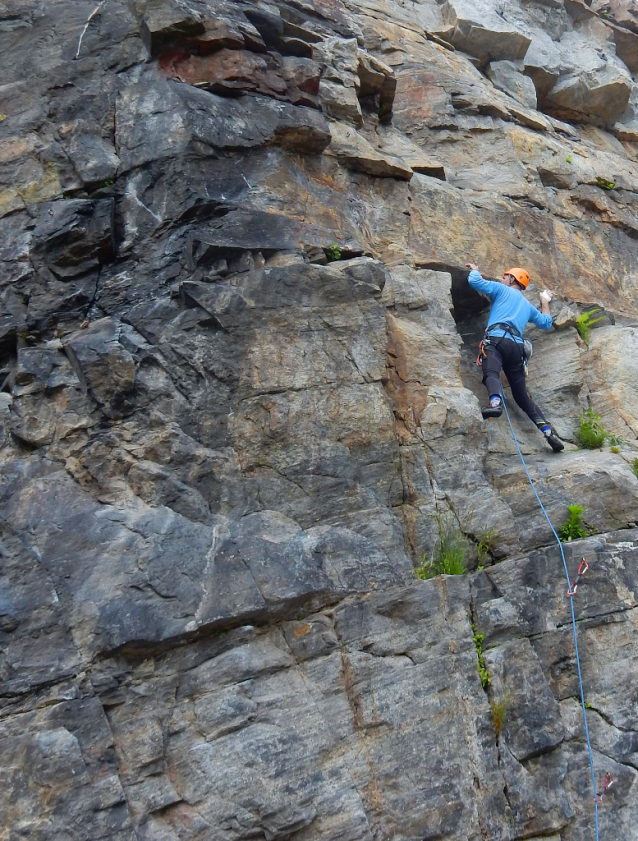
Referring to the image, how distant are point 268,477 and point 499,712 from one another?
2.59 m

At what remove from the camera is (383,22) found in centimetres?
1214

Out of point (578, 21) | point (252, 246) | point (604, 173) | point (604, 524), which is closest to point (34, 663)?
point (252, 246)

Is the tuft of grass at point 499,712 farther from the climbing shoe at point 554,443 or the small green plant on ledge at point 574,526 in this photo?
the climbing shoe at point 554,443

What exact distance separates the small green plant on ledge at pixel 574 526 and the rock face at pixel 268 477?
148 millimetres

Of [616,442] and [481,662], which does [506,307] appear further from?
[481,662]

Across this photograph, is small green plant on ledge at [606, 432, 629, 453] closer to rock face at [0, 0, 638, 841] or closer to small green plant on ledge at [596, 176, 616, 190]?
rock face at [0, 0, 638, 841]

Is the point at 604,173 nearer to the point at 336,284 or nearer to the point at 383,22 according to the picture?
the point at 383,22

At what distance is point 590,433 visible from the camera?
8.30 meters

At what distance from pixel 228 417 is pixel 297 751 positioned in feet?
8.72

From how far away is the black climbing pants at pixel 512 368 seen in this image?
26.8 feet

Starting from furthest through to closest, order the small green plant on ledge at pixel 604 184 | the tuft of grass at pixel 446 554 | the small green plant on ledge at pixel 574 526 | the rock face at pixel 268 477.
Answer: the small green plant on ledge at pixel 604 184 → the small green plant on ledge at pixel 574 526 → the tuft of grass at pixel 446 554 → the rock face at pixel 268 477

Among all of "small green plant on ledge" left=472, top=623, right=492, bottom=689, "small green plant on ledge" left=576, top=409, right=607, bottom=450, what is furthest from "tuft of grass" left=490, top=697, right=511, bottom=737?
"small green plant on ledge" left=576, top=409, right=607, bottom=450

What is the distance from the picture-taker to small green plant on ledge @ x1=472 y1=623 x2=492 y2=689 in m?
6.08

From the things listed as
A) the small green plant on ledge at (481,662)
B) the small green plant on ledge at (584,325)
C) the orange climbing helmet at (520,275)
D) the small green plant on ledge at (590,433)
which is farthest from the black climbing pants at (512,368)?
the small green plant on ledge at (481,662)
